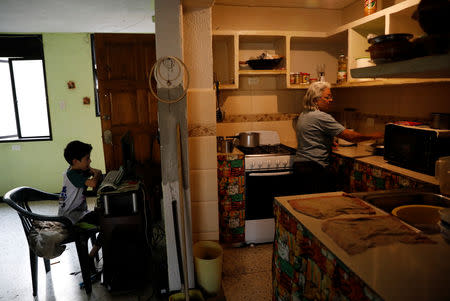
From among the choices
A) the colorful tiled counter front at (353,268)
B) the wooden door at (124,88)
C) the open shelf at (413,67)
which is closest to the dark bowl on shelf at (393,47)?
the open shelf at (413,67)

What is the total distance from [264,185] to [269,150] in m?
0.37

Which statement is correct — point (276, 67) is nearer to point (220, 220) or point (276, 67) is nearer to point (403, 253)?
point (220, 220)

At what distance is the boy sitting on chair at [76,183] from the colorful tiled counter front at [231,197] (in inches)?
40.1

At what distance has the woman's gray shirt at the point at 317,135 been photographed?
8.44 feet

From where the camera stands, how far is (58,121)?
4633 millimetres

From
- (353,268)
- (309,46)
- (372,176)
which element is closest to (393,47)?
(353,268)

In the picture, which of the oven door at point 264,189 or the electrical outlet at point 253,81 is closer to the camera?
the oven door at point 264,189

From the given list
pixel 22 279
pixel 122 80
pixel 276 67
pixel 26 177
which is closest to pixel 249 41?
pixel 276 67

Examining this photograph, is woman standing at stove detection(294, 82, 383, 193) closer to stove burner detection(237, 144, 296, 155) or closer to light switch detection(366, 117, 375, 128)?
stove burner detection(237, 144, 296, 155)

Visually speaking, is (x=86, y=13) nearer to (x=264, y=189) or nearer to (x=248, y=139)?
(x=248, y=139)

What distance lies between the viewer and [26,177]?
4.66 meters

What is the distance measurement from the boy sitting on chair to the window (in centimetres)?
271

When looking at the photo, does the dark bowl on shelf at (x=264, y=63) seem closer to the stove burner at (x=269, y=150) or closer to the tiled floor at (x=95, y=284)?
the stove burner at (x=269, y=150)

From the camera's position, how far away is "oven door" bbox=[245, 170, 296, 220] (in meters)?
2.71
